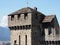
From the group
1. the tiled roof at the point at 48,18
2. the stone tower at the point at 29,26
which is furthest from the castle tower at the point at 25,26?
the tiled roof at the point at 48,18

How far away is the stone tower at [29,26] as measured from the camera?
4922 cm

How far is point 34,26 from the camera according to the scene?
49750mm

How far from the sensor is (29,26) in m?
49.2

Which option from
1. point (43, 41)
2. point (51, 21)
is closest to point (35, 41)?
point (43, 41)

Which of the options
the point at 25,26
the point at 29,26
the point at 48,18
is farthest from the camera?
the point at 48,18

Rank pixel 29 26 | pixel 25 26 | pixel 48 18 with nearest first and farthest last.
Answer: pixel 29 26, pixel 25 26, pixel 48 18

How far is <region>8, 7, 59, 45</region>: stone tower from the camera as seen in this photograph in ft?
161

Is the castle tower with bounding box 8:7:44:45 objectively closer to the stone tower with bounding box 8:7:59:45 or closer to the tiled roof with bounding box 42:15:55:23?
the stone tower with bounding box 8:7:59:45

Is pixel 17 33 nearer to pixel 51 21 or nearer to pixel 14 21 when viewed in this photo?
pixel 14 21

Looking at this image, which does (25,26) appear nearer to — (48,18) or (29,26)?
(29,26)

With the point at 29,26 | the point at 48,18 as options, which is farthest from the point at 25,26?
the point at 48,18

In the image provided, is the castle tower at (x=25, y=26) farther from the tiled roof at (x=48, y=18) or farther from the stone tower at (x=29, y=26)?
the tiled roof at (x=48, y=18)

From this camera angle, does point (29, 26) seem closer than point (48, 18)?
Yes

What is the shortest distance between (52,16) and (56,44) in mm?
5813
